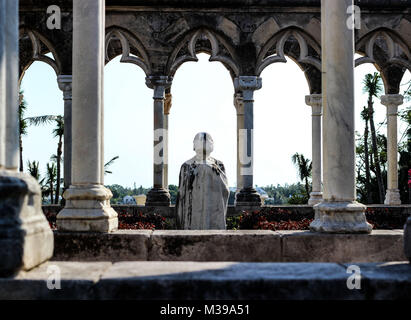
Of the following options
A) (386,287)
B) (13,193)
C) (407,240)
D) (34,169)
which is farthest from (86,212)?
(34,169)

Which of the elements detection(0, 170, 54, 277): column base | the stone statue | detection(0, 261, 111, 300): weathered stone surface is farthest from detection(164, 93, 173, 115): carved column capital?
detection(0, 261, 111, 300): weathered stone surface

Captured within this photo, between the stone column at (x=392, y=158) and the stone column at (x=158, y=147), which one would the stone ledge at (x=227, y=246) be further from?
the stone column at (x=392, y=158)

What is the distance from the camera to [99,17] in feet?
19.6

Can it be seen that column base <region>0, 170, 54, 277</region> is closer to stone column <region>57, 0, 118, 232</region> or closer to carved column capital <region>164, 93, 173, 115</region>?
stone column <region>57, 0, 118, 232</region>

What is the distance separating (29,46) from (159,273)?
14.2 m

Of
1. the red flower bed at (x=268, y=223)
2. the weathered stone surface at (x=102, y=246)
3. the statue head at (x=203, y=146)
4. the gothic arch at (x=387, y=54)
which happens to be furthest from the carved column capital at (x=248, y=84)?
the weathered stone surface at (x=102, y=246)

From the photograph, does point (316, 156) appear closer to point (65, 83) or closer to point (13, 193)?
point (65, 83)

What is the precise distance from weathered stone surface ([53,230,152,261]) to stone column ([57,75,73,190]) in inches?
303

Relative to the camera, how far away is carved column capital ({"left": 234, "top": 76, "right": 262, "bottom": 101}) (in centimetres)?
1388

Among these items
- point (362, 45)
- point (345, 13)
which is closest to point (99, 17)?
point (345, 13)

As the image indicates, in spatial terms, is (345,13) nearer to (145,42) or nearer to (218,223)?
(218,223)

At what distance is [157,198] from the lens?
43.9 feet
